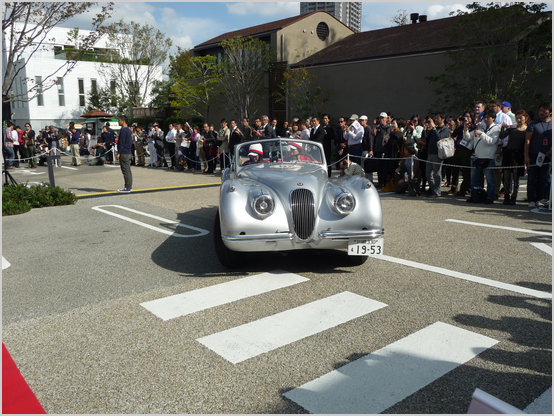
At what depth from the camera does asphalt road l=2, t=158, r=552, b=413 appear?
9.91 ft

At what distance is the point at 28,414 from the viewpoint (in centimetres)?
285

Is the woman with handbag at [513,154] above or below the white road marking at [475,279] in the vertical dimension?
above

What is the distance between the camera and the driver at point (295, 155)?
6.97 metres

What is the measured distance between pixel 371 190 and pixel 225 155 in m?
11.3

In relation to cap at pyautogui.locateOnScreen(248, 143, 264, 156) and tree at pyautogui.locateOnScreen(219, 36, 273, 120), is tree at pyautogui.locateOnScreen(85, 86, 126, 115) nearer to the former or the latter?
tree at pyautogui.locateOnScreen(219, 36, 273, 120)

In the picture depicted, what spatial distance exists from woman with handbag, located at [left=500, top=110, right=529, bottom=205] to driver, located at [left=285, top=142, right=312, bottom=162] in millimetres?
4820

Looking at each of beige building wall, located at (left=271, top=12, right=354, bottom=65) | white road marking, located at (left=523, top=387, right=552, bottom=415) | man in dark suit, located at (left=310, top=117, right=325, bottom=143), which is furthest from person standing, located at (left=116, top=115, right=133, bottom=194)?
beige building wall, located at (left=271, top=12, right=354, bottom=65)

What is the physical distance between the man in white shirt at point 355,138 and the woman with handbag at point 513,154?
12.0ft

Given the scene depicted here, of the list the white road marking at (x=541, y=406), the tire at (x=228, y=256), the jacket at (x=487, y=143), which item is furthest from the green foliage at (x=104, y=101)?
the white road marking at (x=541, y=406)

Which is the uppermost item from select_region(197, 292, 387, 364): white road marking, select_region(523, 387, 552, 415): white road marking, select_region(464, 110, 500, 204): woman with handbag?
select_region(464, 110, 500, 204): woman with handbag

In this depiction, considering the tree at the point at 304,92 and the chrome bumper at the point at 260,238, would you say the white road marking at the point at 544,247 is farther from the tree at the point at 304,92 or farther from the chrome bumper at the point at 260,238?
the tree at the point at 304,92

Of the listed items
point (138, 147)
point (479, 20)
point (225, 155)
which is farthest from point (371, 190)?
point (138, 147)

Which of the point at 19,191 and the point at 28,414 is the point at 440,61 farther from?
the point at 28,414

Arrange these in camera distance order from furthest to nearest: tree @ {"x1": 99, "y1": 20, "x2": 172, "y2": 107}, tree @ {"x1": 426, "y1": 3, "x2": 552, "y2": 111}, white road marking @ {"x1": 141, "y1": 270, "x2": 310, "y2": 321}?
1. tree @ {"x1": 99, "y1": 20, "x2": 172, "y2": 107}
2. tree @ {"x1": 426, "y1": 3, "x2": 552, "y2": 111}
3. white road marking @ {"x1": 141, "y1": 270, "x2": 310, "y2": 321}
